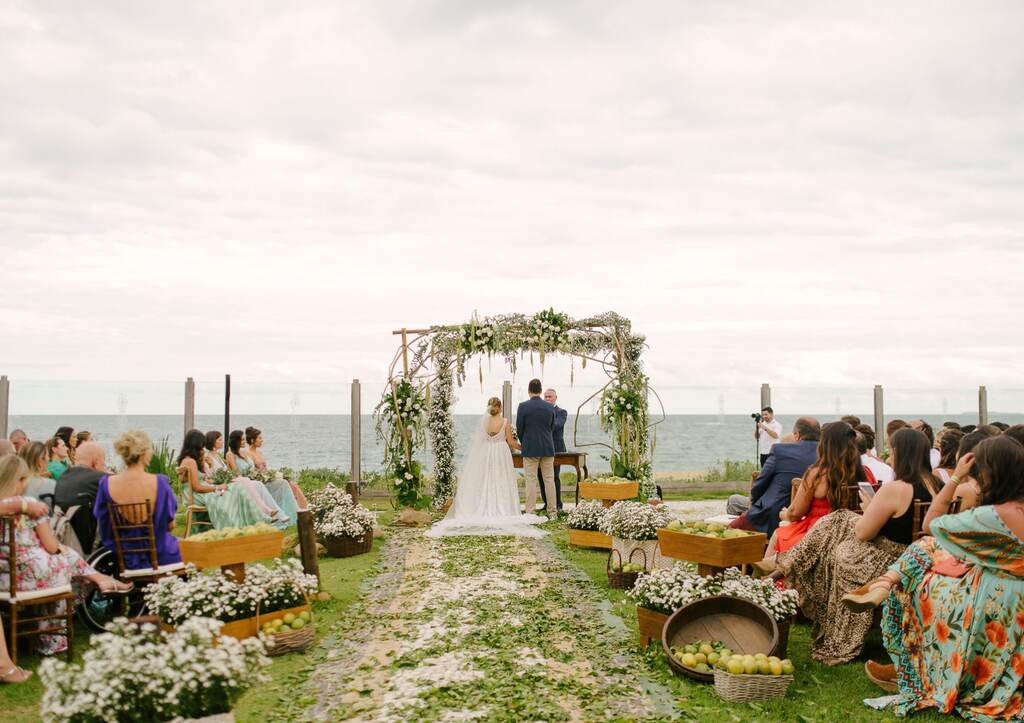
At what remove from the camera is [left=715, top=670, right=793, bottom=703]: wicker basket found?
4.47 metres

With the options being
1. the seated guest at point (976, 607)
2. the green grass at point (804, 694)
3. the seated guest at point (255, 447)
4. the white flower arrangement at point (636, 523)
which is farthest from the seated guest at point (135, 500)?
the seated guest at point (976, 607)

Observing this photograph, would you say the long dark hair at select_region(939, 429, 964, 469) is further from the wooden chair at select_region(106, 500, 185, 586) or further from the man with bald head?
the man with bald head

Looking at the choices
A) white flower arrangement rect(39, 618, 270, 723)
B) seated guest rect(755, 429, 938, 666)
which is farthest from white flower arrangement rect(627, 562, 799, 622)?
white flower arrangement rect(39, 618, 270, 723)

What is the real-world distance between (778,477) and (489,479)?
20.3ft

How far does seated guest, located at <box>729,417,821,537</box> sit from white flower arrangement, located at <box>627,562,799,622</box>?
1588 mm

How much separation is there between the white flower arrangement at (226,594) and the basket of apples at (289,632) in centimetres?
12

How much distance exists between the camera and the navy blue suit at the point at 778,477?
Answer: 23.2 feet

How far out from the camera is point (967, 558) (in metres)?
4.26

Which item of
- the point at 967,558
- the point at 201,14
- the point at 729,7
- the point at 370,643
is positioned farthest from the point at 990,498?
the point at 201,14

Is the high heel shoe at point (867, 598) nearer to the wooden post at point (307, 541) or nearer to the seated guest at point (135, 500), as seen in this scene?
the wooden post at point (307, 541)

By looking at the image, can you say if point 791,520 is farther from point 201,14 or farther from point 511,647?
point 201,14

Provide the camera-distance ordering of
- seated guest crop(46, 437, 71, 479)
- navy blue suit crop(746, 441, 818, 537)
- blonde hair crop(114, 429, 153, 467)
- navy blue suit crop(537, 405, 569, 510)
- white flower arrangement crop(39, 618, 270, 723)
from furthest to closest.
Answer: navy blue suit crop(537, 405, 569, 510), seated guest crop(46, 437, 71, 479), navy blue suit crop(746, 441, 818, 537), blonde hair crop(114, 429, 153, 467), white flower arrangement crop(39, 618, 270, 723)

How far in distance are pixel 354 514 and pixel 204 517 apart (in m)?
2.06

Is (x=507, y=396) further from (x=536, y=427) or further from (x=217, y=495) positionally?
(x=217, y=495)
